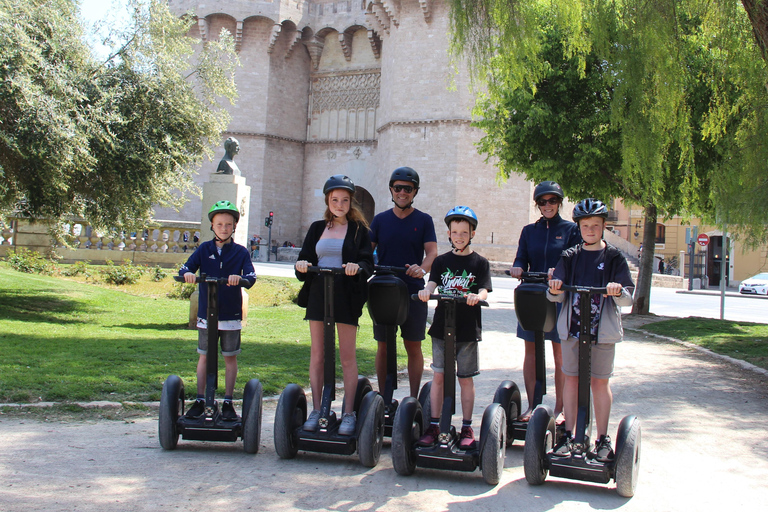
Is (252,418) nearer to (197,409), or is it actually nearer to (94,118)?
(197,409)

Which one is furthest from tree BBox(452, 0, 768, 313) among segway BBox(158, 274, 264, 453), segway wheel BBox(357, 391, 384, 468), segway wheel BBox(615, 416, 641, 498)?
segway wheel BBox(357, 391, 384, 468)

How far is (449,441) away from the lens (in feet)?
13.7

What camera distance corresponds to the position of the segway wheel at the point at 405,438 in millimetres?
4117

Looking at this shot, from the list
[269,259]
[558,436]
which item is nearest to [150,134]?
[558,436]

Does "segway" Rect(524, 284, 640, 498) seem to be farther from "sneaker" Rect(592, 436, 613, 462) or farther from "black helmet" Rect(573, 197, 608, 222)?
"black helmet" Rect(573, 197, 608, 222)

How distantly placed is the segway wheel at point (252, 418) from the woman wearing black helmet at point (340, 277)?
0.38 m

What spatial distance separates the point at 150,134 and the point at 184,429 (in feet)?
28.5

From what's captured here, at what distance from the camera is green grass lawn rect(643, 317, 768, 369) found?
1043 cm

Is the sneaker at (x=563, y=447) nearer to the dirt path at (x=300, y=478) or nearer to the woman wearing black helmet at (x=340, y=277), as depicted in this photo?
the dirt path at (x=300, y=478)

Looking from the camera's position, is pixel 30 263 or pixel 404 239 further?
pixel 30 263

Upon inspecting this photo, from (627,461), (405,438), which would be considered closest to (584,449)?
(627,461)

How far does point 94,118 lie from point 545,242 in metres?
8.54

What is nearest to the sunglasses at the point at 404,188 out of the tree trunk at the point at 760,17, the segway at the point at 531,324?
the segway at the point at 531,324

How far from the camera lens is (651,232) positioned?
16.5 metres
